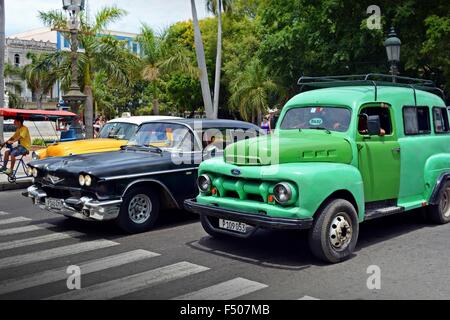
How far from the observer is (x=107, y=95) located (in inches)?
2117

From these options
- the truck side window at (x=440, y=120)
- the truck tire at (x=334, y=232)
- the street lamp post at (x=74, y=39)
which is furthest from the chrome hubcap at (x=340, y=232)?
the street lamp post at (x=74, y=39)

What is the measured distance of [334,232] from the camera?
6164 millimetres

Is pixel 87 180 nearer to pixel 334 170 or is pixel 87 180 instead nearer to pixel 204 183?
pixel 204 183

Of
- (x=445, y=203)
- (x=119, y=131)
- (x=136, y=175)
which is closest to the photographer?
(x=136, y=175)

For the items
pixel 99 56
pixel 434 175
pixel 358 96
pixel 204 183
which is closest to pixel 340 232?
pixel 204 183

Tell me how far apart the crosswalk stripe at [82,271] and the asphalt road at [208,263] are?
0.01 meters

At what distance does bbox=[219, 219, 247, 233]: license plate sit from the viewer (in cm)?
638

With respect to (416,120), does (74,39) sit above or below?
above

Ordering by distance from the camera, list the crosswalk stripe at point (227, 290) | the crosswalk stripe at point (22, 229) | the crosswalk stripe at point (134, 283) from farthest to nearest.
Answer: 1. the crosswalk stripe at point (22, 229)
2. the crosswalk stripe at point (134, 283)
3. the crosswalk stripe at point (227, 290)

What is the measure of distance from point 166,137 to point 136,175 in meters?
1.32

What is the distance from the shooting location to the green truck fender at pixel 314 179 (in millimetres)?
5867

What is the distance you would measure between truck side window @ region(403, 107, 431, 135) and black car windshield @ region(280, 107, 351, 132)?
4.18ft

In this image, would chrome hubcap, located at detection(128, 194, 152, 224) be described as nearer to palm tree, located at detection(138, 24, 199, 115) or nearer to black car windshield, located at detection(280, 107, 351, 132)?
black car windshield, located at detection(280, 107, 351, 132)
